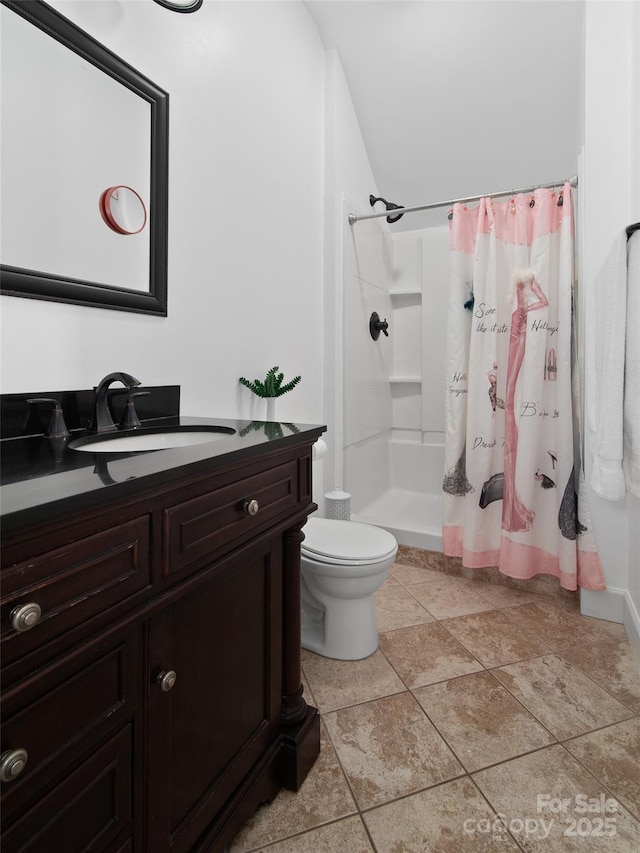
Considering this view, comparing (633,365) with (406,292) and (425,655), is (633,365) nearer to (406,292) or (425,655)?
(425,655)

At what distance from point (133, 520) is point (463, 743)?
1.24 metres

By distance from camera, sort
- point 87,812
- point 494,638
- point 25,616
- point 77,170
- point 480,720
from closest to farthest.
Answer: point 25,616
point 87,812
point 77,170
point 480,720
point 494,638

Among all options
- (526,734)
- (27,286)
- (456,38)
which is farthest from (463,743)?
(456,38)

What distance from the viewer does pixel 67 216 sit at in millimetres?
1150

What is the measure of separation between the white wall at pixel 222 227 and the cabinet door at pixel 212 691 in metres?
0.67

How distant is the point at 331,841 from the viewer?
1.07 m

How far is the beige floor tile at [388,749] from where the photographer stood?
1.21 meters

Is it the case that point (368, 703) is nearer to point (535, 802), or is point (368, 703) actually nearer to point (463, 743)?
point (463, 743)

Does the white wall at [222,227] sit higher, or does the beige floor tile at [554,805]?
the white wall at [222,227]

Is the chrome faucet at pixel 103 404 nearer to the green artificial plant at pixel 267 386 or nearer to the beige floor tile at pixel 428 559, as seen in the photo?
the green artificial plant at pixel 267 386

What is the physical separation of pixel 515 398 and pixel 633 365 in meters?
0.86

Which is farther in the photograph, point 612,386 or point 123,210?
point 612,386

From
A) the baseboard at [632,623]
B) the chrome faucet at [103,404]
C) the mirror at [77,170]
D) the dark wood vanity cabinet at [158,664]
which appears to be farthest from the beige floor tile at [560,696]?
the mirror at [77,170]

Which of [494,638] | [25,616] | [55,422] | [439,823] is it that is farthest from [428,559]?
[25,616]
